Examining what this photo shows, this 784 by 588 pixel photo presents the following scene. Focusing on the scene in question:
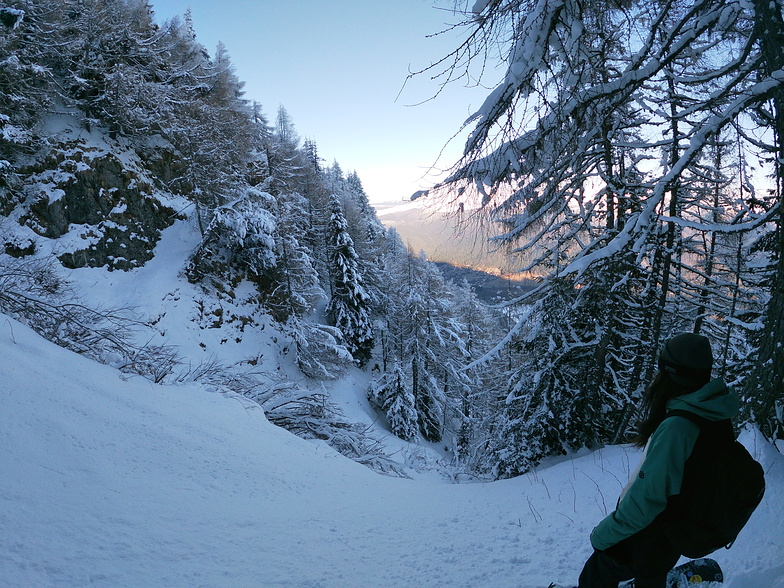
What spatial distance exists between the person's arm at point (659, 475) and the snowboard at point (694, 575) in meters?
0.55

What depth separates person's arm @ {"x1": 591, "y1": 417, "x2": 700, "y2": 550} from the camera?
1580 millimetres

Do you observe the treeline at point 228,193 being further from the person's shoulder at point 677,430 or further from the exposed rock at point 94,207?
the person's shoulder at point 677,430

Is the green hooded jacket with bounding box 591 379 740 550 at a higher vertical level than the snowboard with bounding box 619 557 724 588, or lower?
higher

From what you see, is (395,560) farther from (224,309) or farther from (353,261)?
(353,261)

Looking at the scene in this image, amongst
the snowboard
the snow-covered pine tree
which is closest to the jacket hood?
the snowboard

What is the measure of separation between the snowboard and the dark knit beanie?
1.08 m

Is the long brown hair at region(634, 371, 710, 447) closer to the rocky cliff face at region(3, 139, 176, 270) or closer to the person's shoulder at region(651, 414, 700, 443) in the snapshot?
the person's shoulder at region(651, 414, 700, 443)

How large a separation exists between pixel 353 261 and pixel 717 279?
19.1 m

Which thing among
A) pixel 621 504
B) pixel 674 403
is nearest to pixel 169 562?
pixel 621 504

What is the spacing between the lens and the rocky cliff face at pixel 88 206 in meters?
14.8

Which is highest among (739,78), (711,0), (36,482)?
(711,0)

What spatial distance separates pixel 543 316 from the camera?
784cm

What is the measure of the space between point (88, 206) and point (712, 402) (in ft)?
71.3

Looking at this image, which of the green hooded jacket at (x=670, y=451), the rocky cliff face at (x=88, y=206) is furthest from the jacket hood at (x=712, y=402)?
the rocky cliff face at (x=88, y=206)
